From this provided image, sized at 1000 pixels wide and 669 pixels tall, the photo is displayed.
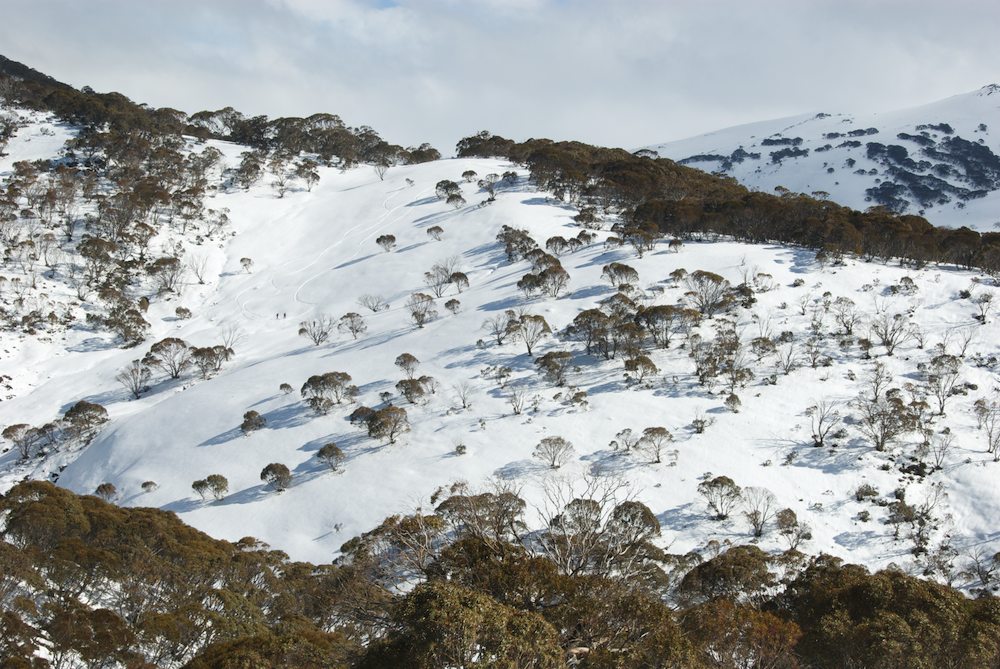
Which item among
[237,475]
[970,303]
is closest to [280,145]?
[237,475]

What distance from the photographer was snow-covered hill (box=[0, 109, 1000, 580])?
31.3 m

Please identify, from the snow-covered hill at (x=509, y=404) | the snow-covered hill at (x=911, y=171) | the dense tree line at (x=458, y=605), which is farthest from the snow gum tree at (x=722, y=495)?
the snow-covered hill at (x=911, y=171)

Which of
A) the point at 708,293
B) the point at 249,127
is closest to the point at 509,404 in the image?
the point at 708,293

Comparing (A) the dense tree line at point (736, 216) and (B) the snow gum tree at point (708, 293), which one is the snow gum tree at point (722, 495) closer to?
(B) the snow gum tree at point (708, 293)

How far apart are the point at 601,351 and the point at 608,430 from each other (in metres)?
10.1

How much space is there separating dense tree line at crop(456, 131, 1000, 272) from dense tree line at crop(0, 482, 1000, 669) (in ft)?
146

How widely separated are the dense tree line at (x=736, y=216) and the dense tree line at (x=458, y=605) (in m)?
44.5

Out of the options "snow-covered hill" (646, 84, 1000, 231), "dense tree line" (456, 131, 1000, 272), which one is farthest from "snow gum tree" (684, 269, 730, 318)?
"snow-covered hill" (646, 84, 1000, 231)

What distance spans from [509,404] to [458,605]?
95.1ft

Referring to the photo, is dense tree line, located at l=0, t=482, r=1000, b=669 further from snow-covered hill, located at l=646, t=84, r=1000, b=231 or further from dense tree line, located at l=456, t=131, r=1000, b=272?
snow-covered hill, located at l=646, t=84, r=1000, b=231

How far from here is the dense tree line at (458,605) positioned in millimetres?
11672

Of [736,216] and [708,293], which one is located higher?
[736,216]

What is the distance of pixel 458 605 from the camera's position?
35.1 feet

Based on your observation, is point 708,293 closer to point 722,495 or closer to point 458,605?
point 722,495
